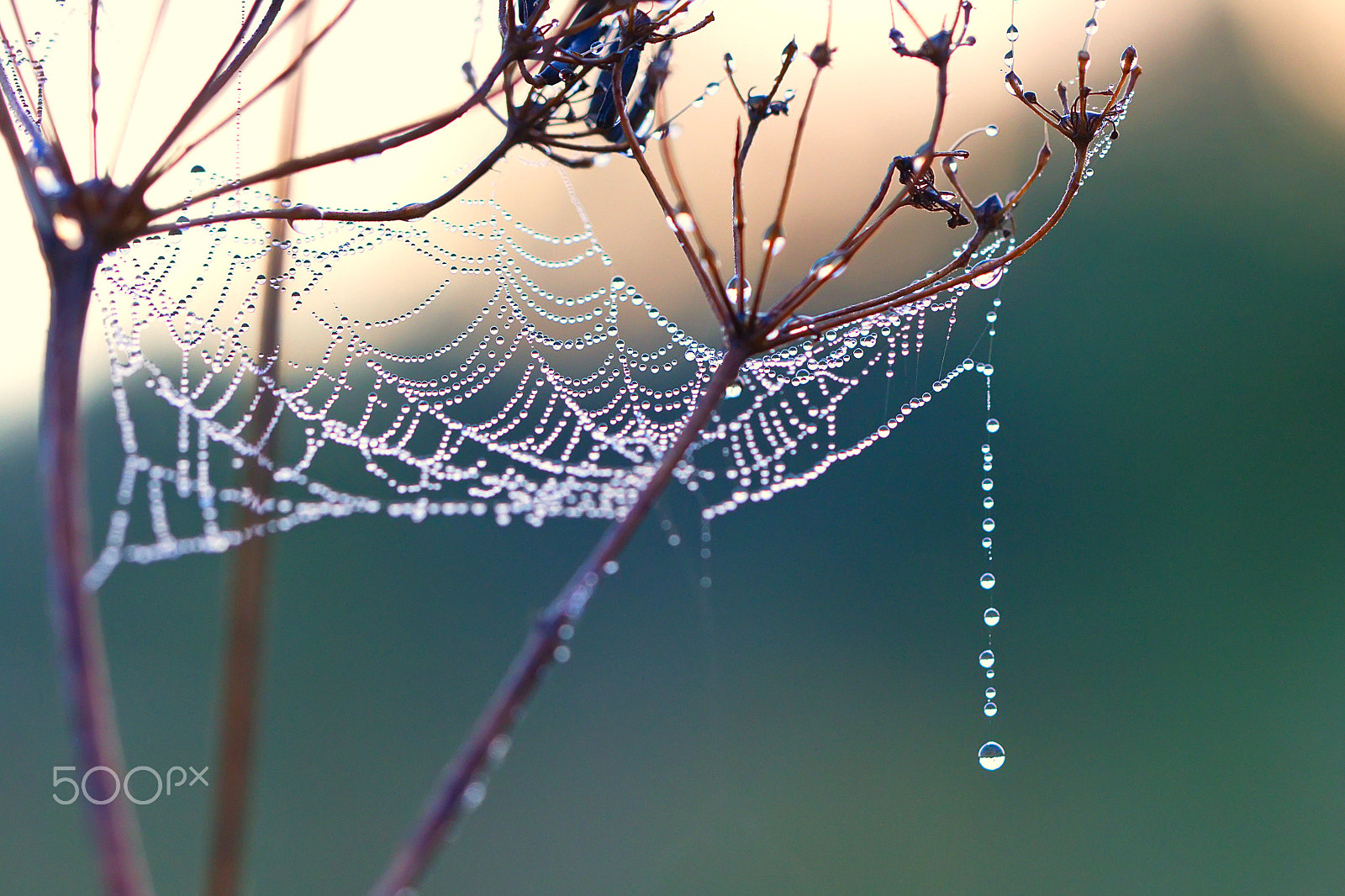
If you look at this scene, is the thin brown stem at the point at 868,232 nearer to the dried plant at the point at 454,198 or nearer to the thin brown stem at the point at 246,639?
the dried plant at the point at 454,198

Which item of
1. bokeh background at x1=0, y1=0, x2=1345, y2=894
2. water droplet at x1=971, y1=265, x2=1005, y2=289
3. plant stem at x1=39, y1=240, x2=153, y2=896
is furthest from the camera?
bokeh background at x1=0, y1=0, x2=1345, y2=894

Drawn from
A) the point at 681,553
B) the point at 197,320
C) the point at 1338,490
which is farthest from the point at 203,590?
the point at 1338,490

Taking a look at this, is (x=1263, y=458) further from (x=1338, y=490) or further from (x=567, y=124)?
(x=567, y=124)

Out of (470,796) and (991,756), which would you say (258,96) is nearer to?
(470,796)

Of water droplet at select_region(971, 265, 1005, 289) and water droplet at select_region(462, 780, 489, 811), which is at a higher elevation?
water droplet at select_region(971, 265, 1005, 289)

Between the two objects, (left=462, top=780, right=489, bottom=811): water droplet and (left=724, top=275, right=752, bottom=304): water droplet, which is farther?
(left=724, top=275, right=752, bottom=304): water droplet

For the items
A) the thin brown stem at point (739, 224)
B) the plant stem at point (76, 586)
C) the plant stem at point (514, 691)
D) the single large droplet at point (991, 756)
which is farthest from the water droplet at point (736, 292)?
the single large droplet at point (991, 756)

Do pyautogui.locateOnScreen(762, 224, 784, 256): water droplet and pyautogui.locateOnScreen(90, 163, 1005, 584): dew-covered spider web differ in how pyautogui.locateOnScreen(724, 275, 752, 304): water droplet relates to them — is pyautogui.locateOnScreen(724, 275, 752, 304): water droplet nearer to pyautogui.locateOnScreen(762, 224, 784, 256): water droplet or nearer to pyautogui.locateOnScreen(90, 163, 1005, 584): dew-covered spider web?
pyautogui.locateOnScreen(762, 224, 784, 256): water droplet

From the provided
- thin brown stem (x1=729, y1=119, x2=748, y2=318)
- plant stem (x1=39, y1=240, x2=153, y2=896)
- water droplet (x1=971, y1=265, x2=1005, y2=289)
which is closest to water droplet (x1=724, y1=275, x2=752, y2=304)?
thin brown stem (x1=729, y1=119, x2=748, y2=318)
